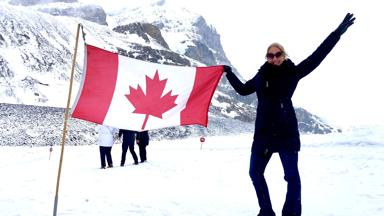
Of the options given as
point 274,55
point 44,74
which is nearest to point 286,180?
point 274,55

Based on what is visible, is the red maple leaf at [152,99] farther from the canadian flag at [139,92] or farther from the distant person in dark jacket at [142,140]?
the distant person in dark jacket at [142,140]

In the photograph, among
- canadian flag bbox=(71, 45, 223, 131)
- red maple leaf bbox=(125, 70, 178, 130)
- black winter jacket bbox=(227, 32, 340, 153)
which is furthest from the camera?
red maple leaf bbox=(125, 70, 178, 130)

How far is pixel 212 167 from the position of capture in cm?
1170

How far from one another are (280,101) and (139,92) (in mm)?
1872

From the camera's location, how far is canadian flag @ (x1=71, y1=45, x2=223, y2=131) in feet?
17.2

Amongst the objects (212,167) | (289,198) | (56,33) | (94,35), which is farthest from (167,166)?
(94,35)

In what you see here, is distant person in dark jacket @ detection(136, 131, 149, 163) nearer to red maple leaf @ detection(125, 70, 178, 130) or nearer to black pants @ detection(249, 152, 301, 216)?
red maple leaf @ detection(125, 70, 178, 130)

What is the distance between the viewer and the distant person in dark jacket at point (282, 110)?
4.52m

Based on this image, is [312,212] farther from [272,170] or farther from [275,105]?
[272,170]

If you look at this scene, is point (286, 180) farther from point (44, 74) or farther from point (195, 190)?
point (44, 74)

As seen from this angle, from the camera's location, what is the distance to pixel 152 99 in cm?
566

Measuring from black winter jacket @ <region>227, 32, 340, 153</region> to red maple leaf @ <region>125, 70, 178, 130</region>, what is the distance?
4.99ft

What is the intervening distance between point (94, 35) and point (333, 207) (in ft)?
294

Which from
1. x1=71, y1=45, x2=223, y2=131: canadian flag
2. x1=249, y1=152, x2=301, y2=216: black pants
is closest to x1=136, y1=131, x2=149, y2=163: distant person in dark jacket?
x1=71, y1=45, x2=223, y2=131: canadian flag
